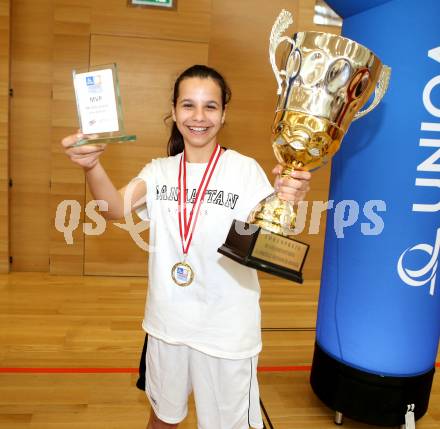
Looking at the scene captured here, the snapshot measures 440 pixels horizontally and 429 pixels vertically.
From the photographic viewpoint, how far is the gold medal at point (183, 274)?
54.1 inches

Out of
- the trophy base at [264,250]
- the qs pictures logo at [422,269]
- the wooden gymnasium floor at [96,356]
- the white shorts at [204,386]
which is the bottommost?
the wooden gymnasium floor at [96,356]

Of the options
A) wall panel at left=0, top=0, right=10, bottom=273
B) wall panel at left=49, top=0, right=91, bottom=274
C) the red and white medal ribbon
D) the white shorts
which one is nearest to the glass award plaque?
the red and white medal ribbon

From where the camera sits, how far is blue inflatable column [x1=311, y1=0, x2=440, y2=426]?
1687mm

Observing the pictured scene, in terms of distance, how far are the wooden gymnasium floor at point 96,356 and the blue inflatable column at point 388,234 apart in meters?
0.28

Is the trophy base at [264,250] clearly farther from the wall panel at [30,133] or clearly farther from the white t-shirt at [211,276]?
the wall panel at [30,133]

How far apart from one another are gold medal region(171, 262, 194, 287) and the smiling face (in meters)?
0.34

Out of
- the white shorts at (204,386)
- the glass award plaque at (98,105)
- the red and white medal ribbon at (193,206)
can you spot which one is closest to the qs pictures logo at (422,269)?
the white shorts at (204,386)

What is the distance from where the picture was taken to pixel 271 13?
155 inches

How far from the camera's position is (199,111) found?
4.49ft

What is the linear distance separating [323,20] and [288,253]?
3273 millimetres

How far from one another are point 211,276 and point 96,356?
4.90ft

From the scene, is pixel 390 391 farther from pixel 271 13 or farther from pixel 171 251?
pixel 271 13

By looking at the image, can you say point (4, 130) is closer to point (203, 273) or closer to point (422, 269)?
point (203, 273)

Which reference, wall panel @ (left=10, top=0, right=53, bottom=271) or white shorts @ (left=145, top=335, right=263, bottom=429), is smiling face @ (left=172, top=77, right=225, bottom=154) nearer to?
white shorts @ (left=145, top=335, right=263, bottom=429)
